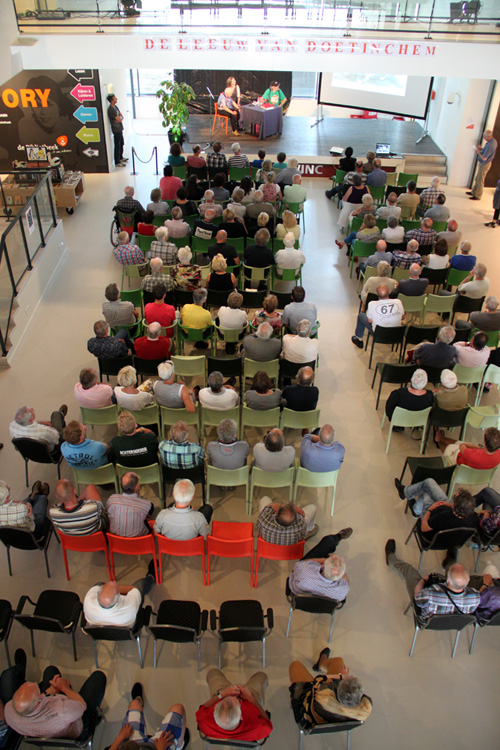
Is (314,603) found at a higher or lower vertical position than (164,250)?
lower

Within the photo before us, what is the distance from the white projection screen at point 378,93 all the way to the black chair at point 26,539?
46.3 feet

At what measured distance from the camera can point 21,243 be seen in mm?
8867

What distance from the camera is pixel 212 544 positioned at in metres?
4.93

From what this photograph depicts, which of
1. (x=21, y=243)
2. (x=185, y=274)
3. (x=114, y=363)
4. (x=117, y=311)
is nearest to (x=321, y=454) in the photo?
(x=114, y=363)

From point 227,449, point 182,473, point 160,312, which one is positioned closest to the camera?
point 227,449

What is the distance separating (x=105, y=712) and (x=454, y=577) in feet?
9.06

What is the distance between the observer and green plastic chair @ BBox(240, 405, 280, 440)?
6187mm

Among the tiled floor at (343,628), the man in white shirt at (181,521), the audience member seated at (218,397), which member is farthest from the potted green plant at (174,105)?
the man in white shirt at (181,521)

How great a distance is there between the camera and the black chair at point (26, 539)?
16.3 feet

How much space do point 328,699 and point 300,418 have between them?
111 inches

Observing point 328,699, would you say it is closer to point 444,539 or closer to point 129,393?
point 444,539

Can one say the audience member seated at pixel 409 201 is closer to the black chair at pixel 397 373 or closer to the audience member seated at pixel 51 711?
the black chair at pixel 397 373

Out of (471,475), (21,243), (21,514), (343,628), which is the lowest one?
(343,628)

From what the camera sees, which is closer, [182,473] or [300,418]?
[182,473]
